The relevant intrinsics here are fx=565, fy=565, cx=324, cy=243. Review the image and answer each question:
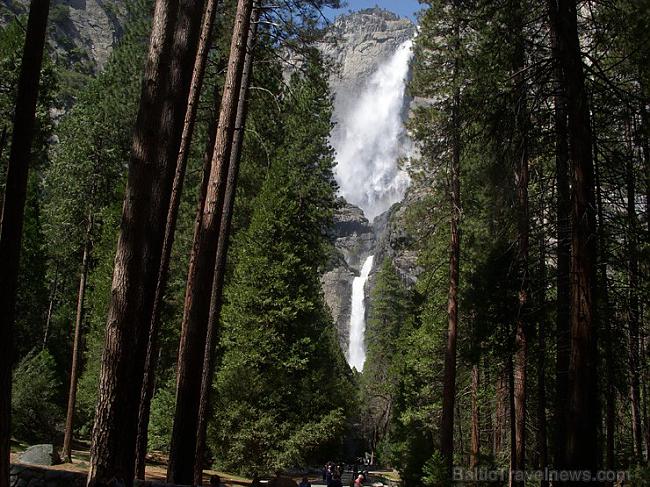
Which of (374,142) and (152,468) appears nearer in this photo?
(152,468)

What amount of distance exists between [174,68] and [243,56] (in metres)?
3.95

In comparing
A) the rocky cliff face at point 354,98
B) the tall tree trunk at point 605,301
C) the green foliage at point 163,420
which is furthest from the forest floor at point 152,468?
the rocky cliff face at point 354,98

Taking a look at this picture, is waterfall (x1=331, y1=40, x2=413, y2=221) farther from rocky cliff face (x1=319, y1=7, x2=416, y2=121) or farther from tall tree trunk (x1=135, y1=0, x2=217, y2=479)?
tall tree trunk (x1=135, y1=0, x2=217, y2=479)

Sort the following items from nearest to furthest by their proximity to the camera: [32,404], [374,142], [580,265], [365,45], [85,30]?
1. [580,265]
2. [32,404]
3. [85,30]
4. [374,142]
5. [365,45]

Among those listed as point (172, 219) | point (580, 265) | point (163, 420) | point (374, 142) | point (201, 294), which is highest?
point (374, 142)

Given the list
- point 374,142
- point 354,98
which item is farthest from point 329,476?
point 354,98

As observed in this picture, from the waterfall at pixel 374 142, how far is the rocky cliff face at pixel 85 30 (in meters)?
63.0

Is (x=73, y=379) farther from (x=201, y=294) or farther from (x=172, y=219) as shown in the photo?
(x=201, y=294)

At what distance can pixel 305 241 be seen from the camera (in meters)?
18.2

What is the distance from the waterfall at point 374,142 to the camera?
495 ft

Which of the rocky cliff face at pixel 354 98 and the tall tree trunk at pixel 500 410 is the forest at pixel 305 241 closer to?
the tall tree trunk at pixel 500 410

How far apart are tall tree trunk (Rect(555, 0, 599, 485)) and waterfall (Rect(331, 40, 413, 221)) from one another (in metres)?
139

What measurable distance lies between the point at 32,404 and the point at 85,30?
10795cm

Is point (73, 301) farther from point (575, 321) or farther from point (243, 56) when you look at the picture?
point (575, 321)
